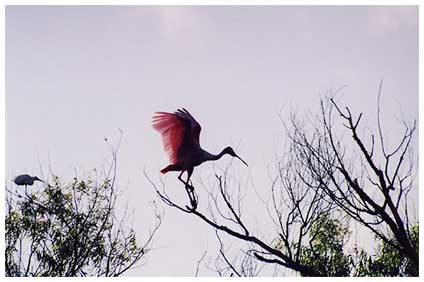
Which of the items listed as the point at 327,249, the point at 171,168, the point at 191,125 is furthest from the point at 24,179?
the point at 327,249

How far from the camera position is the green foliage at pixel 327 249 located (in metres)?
4.51

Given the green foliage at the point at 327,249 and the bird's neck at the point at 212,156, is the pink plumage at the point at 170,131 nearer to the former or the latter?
the bird's neck at the point at 212,156

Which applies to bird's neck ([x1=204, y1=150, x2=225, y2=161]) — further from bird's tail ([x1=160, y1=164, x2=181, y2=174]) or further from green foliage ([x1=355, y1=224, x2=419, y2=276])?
green foliage ([x1=355, y1=224, x2=419, y2=276])

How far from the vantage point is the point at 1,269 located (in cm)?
421

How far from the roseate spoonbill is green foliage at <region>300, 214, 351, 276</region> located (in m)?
0.64

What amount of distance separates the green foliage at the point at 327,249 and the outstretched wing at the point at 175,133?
3.00 feet

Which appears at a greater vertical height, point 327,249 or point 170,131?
point 170,131

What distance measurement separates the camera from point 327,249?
4.78 metres

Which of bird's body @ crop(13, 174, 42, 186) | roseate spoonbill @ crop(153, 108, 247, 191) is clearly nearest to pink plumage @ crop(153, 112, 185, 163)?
roseate spoonbill @ crop(153, 108, 247, 191)

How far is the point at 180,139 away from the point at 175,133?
5 cm

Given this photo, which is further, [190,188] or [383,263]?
[383,263]

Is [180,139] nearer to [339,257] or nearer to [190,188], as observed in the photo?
[190,188]
